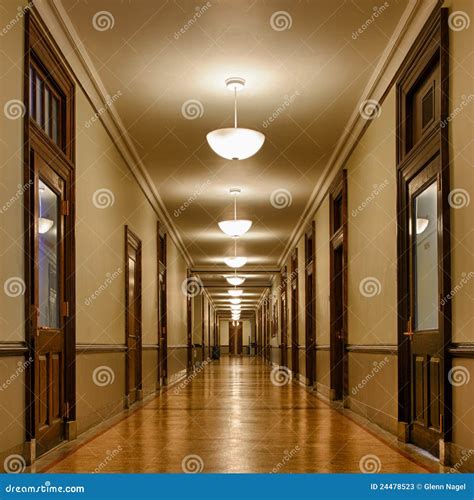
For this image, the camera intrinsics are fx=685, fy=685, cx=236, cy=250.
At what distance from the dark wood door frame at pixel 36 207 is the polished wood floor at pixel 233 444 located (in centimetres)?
38

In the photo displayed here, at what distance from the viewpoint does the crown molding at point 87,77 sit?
5082 mm

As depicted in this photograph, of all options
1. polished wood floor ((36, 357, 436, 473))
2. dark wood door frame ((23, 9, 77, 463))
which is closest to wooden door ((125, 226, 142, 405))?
polished wood floor ((36, 357, 436, 473))

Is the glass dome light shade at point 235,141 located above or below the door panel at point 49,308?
above

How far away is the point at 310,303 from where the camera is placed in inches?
504

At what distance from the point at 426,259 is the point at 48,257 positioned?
2.95 m

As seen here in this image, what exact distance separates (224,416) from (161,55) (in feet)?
12.4

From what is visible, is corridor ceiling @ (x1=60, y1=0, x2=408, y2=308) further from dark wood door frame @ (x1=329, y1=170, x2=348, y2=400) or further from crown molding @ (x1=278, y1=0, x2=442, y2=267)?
dark wood door frame @ (x1=329, y1=170, x2=348, y2=400)

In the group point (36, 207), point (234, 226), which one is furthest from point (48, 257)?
point (234, 226)

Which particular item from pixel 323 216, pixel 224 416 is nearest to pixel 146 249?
pixel 323 216

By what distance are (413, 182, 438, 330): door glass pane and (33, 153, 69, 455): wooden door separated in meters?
2.86

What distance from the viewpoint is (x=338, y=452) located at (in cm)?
487

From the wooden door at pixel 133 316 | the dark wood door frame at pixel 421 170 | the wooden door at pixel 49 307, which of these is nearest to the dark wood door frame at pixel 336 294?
the wooden door at pixel 133 316

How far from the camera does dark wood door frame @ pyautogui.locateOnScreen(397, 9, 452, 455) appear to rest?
449 cm

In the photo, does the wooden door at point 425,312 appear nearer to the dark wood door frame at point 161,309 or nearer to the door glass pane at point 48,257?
the door glass pane at point 48,257
